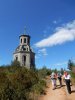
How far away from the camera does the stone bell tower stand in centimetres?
9172

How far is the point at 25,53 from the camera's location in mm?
93062

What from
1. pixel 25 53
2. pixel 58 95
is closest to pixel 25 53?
pixel 25 53

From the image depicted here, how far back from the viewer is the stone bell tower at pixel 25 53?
91.7 meters

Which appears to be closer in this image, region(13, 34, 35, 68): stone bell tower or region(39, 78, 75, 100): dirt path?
region(39, 78, 75, 100): dirt path

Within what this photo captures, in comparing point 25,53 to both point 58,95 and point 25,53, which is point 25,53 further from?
point 58,95

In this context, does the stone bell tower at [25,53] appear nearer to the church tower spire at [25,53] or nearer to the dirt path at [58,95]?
the church tower spire at [25,53]

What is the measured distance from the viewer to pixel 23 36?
97.6 meters

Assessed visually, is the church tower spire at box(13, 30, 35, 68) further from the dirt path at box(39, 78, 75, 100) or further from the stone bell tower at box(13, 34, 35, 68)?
the dirt path at box(39, 78, 75, 100)

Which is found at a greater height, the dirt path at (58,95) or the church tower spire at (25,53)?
the church tower spire at (25,53)

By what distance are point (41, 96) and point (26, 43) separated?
255 feet

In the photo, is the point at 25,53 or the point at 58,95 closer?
the point at 58,95

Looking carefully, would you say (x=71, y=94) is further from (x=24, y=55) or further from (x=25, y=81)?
(x=24, y=55)

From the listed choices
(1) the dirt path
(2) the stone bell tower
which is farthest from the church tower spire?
(1) the dirt path

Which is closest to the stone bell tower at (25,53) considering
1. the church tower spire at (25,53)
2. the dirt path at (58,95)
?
the church tower spire at (25,53)
